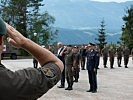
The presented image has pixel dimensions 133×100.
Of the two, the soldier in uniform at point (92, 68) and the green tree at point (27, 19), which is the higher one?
the soldier in uniform at point (92, 68)

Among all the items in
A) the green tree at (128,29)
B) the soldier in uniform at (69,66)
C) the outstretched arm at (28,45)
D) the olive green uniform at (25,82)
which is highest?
the outstretched arm at (28,45)

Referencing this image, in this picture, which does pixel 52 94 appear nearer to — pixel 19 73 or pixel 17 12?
pixel 19 73

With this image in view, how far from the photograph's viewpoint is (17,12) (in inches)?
2544

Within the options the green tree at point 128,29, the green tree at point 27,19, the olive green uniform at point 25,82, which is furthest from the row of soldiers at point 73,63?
the green tree at point 128,29

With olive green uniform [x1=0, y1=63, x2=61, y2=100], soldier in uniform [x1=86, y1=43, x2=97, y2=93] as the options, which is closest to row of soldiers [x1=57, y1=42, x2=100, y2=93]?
soldier in uniform [x1=86, y1=43, x2=97, y2=93]

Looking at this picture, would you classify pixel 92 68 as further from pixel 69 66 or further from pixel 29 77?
pixel 29 77

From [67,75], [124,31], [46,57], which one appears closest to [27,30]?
[124,31]

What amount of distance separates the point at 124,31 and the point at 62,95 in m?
57.9

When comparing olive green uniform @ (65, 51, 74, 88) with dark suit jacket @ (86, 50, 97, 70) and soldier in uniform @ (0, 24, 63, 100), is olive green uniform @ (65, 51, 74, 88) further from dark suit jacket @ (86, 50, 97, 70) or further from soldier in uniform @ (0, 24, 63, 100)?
soldier in uniform @ (0, 24, 63, 100)

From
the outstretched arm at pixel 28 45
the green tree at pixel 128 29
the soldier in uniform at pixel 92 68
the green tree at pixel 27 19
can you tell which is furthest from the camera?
the green tree at pixel 128 29

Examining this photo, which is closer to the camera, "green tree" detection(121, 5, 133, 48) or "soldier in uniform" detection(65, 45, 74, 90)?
"soldier in uniform" detection(65, 45, 74, 90)

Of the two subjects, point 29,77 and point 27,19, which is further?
point 27,19

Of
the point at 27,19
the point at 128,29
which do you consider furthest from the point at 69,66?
the point at 128,29

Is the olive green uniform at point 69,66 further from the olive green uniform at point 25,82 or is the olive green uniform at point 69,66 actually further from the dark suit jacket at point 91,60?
the olive green uniform at point 25,82
